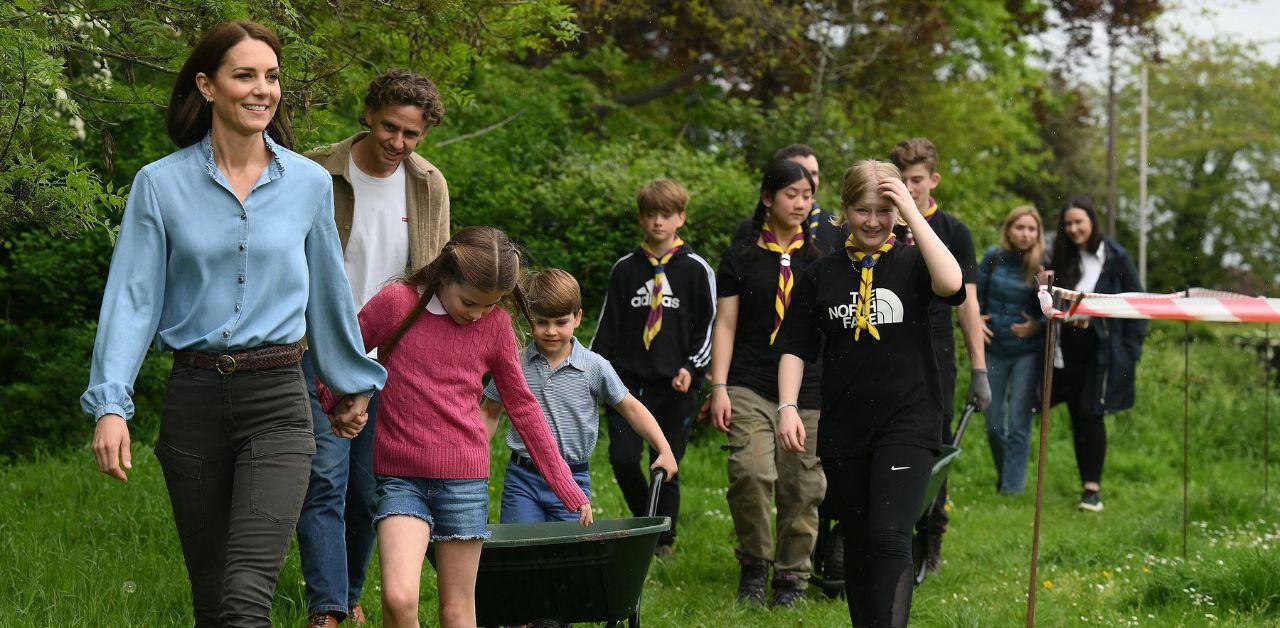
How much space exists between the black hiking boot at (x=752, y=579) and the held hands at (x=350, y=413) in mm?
2815

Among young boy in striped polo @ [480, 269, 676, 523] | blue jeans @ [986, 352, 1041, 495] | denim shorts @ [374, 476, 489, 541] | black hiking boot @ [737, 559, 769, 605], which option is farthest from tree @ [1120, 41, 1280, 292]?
denim shorts @ [374, 476, 489, 541]

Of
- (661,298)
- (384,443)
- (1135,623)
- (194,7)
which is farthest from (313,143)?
(1135,623)

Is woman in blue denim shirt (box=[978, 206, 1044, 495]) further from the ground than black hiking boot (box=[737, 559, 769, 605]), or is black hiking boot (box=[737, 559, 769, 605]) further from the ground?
woman in blue denim shirt (box=[978, 206, 1044, 495])

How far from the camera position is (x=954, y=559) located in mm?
7754

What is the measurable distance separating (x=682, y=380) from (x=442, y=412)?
107 inches

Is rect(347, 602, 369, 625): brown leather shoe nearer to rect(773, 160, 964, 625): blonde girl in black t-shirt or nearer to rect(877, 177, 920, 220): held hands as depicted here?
rect(773, 160, 964, 625): blonde girl in black t-shirt

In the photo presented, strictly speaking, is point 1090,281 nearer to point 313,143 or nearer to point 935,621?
point 935,621

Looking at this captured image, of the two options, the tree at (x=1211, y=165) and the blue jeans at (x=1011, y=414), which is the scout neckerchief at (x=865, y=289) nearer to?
the blue jeans at (x=1011, y=414)

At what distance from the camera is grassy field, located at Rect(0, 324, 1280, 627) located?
5.69 meters

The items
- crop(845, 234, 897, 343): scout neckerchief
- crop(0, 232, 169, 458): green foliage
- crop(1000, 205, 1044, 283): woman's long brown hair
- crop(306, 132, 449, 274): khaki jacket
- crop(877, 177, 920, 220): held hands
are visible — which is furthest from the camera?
crop(0, 232, 169, 458): green foliage

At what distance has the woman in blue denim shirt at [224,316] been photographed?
350 centimetres

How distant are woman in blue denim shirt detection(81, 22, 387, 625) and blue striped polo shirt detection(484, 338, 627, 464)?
173 cm

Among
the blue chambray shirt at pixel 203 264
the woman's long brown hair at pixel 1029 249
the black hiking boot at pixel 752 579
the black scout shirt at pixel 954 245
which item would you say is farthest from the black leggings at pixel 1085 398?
the blue chambray shirt at pixel 203 264

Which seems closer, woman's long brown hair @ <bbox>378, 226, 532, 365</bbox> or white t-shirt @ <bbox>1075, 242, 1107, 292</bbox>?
woman's long brown hair @ <bbox>378, 226, 532, 365</bbox>
